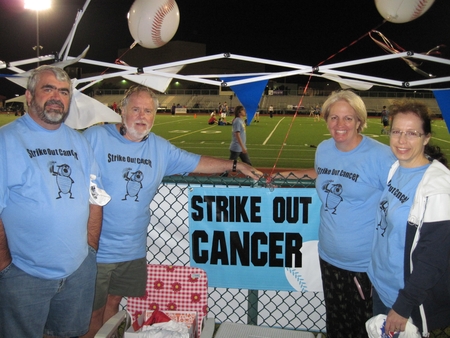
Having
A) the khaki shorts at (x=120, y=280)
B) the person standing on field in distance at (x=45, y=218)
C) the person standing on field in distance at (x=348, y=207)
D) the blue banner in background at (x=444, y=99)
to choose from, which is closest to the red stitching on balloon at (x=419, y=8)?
the blue banner in background at (x=444, y=99)

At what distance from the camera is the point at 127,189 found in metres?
2.76

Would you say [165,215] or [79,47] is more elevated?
[79,47]

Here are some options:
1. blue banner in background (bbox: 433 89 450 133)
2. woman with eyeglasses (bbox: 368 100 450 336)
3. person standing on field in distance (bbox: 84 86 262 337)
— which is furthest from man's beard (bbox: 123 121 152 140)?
blue banner in background (bbox: 433 89 450 133)

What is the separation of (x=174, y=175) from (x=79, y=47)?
58.7 metres

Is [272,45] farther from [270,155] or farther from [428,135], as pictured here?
[428,135]

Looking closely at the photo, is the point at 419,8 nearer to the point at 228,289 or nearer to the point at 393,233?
the point at 393,233

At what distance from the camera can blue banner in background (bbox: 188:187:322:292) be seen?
2990 millimetres

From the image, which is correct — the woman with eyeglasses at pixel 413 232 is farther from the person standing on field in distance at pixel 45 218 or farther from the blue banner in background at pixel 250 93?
the blue banner in background at pixel 250 93

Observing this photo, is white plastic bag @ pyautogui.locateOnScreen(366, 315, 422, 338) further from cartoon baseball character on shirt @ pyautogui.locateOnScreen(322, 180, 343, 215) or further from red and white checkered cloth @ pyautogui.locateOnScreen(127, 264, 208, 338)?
red and white checkered cloth @ pyautogui.locateOnScreen(127, 264, 208, 338)

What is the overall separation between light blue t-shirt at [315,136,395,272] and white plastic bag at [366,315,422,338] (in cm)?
49

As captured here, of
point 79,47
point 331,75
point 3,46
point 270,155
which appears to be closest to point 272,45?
point 79,47

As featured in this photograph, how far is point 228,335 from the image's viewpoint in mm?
2811

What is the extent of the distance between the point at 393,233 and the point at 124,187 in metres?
1.78

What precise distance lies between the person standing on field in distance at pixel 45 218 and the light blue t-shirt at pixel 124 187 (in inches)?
7.9
